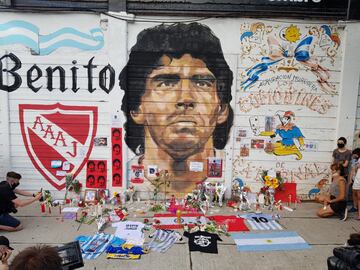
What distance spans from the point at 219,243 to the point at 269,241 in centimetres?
89

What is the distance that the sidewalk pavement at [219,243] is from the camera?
4941 millimetres

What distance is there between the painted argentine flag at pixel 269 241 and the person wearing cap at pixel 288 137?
2233mm

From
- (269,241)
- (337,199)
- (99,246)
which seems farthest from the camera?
(337,199)

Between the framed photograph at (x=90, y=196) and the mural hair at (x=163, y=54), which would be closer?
the mural hair at (x=163, y=54)

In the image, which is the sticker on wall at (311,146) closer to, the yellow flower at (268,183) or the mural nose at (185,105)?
the yellow flower at (268,183)

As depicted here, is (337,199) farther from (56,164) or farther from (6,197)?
(6,197)

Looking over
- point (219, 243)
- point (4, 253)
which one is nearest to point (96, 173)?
point (219, 243)

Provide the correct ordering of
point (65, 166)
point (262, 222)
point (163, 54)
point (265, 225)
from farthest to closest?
point (65, 166) < point (163, 54) < point (262, 222) < point (265, 225)

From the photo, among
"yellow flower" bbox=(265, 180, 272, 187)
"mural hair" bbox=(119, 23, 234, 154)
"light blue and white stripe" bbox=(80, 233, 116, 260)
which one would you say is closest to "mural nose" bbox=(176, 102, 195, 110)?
"mural hair" bbox=(119, 23, 234, 154)

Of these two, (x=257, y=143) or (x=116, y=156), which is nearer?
(x=116, y=156)

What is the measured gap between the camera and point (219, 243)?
5.58 m

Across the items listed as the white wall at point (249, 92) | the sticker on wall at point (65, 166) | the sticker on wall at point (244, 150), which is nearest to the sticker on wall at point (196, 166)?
the white wall at point (249, 92)

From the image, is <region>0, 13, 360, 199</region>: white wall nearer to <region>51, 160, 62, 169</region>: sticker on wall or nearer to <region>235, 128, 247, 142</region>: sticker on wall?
Result: <region>235, 128, 247, 142</region>: sticker on wall

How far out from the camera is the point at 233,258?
513 cm
